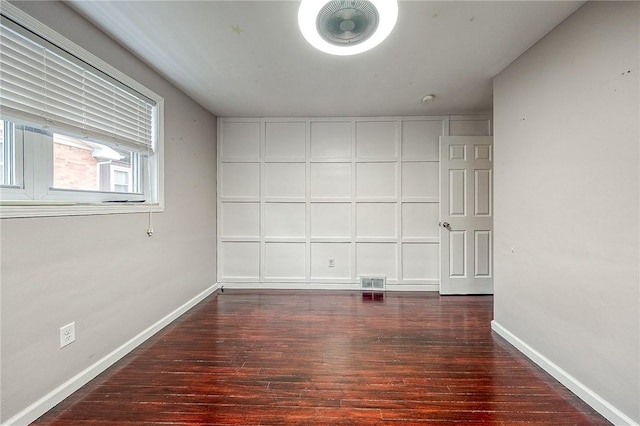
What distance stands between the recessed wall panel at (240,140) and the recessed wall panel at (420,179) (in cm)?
205

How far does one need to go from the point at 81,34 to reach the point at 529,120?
3187mm

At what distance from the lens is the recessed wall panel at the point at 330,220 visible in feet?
12.6

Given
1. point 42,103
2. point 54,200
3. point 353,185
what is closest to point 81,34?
point 42,103

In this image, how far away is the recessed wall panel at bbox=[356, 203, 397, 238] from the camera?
381cm

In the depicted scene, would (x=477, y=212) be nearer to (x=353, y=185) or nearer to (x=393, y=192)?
(x=393, y=192)

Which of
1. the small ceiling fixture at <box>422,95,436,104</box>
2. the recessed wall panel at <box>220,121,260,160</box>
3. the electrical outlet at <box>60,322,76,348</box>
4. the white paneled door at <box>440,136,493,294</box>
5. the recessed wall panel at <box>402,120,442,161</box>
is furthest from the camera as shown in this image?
the recessed wall panel at <box>220,121,260,160</box>

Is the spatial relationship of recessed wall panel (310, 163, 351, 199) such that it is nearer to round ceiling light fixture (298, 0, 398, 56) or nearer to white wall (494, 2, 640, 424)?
white wall (494, 2, 640, 424)

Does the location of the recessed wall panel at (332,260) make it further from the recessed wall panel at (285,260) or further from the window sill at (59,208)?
the window sill at (59,208)

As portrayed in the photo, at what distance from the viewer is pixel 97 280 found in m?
1.92

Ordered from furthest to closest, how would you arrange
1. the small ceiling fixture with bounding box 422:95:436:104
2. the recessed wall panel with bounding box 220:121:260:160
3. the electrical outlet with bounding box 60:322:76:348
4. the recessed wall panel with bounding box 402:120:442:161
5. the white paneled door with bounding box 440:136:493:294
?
the recessed wall panel with bounding box 220:121:260:160
the recessed wall panel with bounding box 402:120:442:161
the white paneled door with bounding box 440:136:493:294
the small ceiling fixture with bounding box 422:95:436:104
the electrical outlet with bounding box 60:322:76:348

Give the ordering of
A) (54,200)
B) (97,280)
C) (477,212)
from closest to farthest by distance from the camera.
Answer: (54,200), (97,280), (477,212)

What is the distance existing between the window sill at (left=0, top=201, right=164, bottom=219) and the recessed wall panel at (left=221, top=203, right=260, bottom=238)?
158 cm

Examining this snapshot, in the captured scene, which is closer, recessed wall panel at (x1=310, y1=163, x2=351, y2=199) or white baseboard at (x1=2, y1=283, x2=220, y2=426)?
white baseboard at (x1=2, y1=283, x2=220, y2=426)

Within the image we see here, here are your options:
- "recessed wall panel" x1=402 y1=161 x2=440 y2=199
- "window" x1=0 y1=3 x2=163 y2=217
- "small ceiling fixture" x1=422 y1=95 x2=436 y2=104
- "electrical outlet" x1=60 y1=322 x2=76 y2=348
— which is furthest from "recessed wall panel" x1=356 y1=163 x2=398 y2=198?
"electrical outlet" x1=60 y1=322 x2=76 y2=348
